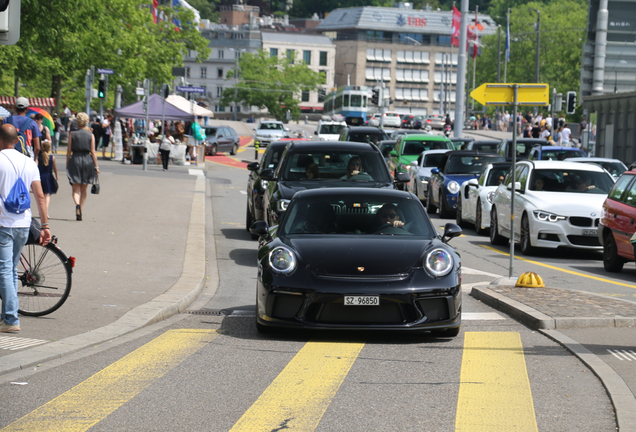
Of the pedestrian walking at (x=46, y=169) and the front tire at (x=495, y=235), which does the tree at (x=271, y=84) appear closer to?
the front tire at (x=495, y=235)

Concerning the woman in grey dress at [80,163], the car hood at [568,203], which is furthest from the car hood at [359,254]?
the woman in grey dress at [80,163]

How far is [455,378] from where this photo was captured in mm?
6832

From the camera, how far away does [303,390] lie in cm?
638

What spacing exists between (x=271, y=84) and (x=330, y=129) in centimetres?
9007

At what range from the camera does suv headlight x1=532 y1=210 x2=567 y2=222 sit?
15.9m

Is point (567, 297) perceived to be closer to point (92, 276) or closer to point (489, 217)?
point (92, 276)

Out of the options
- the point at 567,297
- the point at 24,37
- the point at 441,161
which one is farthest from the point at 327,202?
the point at 441,161

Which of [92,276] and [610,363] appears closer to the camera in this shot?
[610,363]

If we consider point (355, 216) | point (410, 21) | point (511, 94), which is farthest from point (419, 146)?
point (410, 21)

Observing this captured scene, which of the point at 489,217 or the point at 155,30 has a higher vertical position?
the point at 155,30

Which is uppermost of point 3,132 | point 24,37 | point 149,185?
point 24,37

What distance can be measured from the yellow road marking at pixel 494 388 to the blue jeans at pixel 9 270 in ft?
12.2

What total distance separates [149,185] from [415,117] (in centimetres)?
7386

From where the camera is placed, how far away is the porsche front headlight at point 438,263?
826cm
